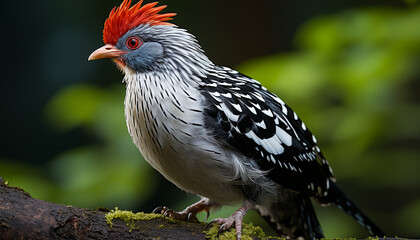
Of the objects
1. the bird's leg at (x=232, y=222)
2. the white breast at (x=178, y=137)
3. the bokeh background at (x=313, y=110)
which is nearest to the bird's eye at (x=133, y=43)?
the white breast at (x=178, y=137)

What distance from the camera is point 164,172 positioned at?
10.8ft

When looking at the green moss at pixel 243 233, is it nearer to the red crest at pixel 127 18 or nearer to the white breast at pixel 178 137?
the white breast at pixel 178 137

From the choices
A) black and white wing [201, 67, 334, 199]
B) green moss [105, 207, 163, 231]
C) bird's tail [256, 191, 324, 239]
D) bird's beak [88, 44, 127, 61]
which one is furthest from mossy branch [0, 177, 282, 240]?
bird's beak [88, 44, 127, 61]

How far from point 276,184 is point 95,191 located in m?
1.81

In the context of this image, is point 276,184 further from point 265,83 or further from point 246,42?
point 246,42

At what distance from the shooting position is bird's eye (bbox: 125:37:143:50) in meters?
3.45

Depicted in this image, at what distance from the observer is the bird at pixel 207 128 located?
3.08 m

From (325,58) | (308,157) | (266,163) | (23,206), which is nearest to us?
(23,206)

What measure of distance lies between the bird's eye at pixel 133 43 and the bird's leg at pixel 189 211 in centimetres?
115

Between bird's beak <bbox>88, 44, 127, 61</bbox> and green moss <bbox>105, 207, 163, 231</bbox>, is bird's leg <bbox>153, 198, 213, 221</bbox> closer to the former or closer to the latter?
green moss <bbox>105, 207, 163, 231</bbox>

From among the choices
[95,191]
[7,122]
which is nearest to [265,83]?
[95,191]

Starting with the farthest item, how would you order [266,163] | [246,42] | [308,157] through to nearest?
[246,42] → [308,157] → [266,163]

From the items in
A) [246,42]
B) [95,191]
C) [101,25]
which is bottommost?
[95,191]

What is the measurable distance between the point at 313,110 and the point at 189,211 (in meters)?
1.50
